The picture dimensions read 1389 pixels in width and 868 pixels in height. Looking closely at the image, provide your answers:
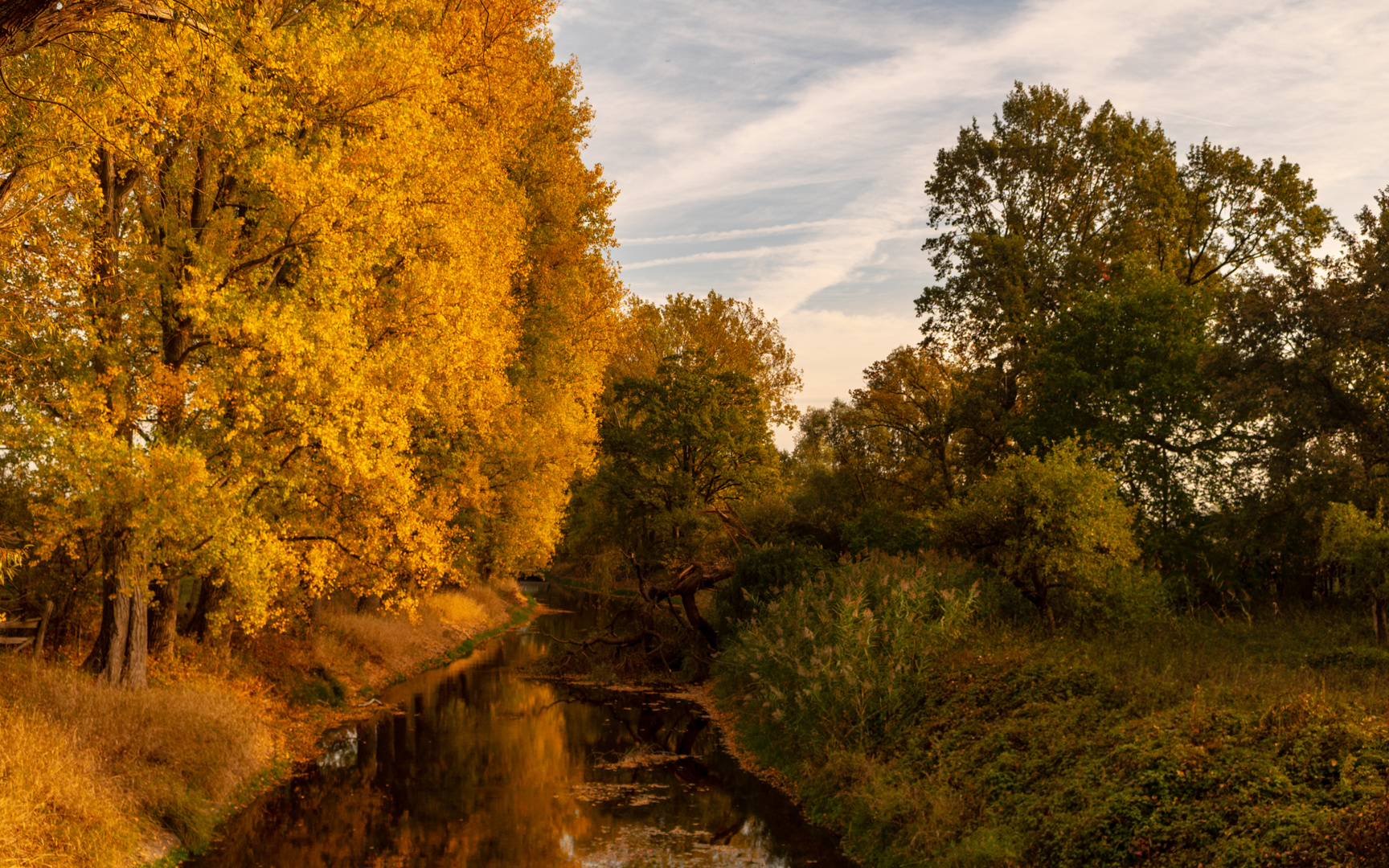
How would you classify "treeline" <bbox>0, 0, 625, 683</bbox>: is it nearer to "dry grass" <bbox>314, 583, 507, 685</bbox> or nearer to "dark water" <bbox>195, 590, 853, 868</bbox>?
"dark water" <bbox>195, 590, 853, 868</bbox>

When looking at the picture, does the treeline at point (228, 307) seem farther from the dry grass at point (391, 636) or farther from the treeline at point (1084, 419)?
the treeline at point (1084, 419)

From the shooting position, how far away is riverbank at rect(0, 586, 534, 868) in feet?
32.7

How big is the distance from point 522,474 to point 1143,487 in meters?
19.4

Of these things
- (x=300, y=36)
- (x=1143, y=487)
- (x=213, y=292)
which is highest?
(x=300, y=36)

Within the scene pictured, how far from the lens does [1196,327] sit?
88.4ft

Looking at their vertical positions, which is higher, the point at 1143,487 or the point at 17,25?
the point at 17,25

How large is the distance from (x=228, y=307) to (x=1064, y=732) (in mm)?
13274

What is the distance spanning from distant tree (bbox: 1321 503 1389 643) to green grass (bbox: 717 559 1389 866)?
1.10m

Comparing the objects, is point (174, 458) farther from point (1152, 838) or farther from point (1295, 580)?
point (1295, 580)

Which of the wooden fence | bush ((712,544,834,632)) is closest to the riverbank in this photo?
the wooden fence

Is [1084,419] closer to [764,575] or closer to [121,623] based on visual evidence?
[764,575]

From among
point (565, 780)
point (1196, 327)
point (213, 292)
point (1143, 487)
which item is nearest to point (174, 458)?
A: point (213, 292)

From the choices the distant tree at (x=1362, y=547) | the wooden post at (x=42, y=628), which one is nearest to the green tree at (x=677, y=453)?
the wooden post at (x=42, y=628)

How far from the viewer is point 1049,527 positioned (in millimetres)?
17953
